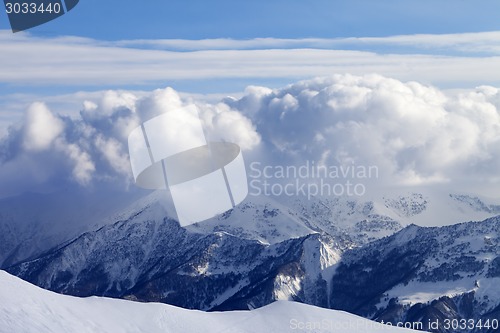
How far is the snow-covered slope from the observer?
10906 centimetres

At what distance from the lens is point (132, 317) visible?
126m

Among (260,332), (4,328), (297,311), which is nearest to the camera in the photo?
(4,328)

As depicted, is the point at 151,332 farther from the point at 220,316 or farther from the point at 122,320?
the point at 220,316

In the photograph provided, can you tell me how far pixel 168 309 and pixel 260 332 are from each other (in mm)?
15235

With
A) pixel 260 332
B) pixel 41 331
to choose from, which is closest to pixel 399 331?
pixel 260 332

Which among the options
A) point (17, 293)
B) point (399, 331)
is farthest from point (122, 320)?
point (399, 331)

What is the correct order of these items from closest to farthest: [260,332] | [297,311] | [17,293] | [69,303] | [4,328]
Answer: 1. [4,328]
2. [17,293]
3. [69,303]
4. [260,332]
5. [297,311]

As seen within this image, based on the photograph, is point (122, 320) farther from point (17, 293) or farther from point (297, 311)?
point (297, 311)

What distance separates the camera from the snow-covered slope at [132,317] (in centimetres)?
10906

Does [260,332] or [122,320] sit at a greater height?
[122,320]

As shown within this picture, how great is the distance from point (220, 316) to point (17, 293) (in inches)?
1499

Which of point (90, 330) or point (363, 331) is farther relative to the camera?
point (363, 331)

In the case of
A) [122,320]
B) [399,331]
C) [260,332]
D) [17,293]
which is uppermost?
[17,293]

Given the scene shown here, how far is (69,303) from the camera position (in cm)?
12169
